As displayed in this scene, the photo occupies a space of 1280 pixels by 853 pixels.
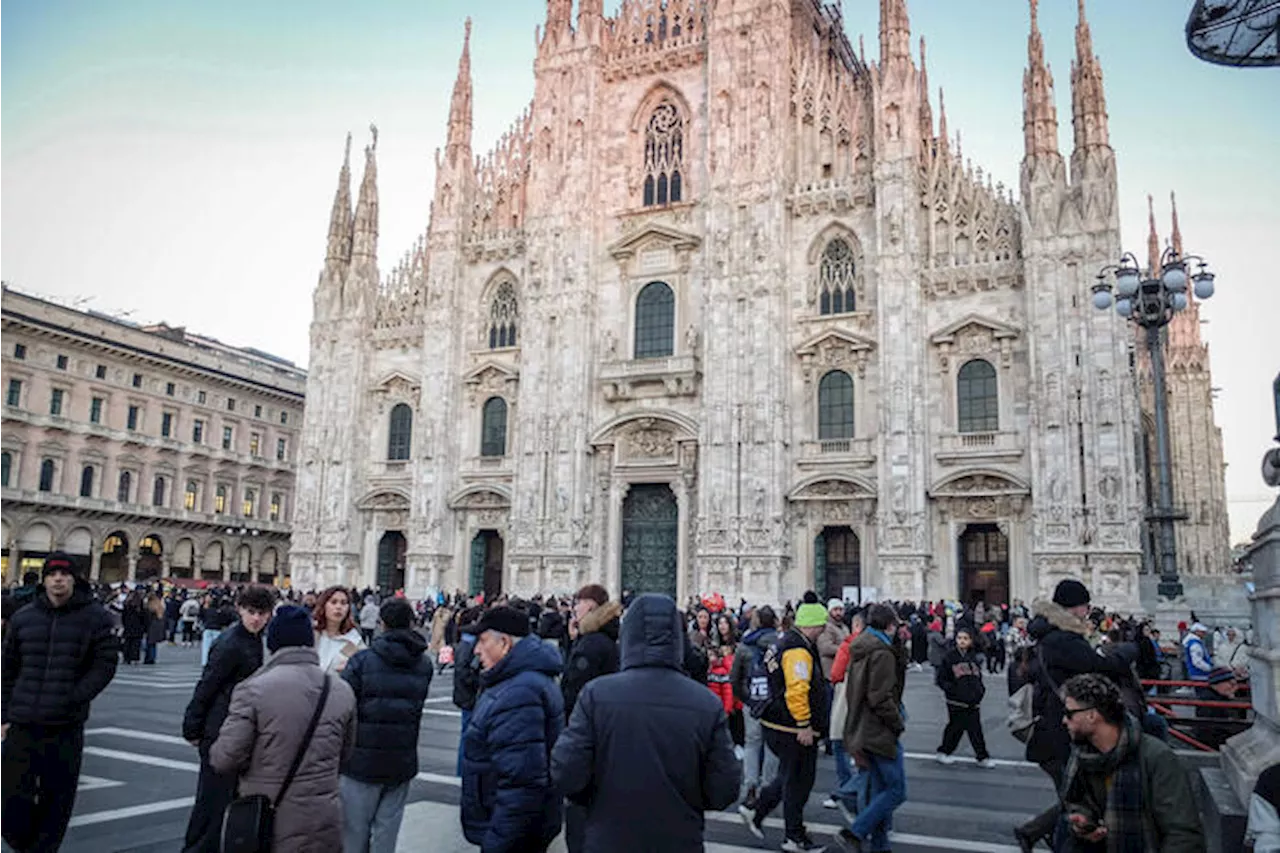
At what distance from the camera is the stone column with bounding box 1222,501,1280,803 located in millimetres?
4801

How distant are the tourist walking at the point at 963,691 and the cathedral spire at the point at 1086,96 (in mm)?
22331

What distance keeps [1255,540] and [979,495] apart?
22342 mm

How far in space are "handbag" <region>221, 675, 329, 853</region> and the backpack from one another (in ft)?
13.3

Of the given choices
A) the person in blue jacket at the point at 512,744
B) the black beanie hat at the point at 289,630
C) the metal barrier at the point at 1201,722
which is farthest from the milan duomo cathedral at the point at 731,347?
the black beanie hat at the point at 289,630

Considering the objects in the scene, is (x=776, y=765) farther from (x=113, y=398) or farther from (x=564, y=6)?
(x=113, y=398)

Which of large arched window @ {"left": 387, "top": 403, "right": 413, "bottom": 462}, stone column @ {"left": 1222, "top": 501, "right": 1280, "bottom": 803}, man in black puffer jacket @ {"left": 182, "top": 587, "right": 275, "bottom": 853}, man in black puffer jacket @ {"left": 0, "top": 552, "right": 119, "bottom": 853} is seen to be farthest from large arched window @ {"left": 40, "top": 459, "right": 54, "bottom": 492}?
stone column @ {"left": 1222, "top": 501, "right": 1280, "bottom": 803}

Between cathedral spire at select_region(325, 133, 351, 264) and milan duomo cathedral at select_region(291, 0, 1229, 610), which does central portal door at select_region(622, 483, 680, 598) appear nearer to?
milan duomo cathedral at select_region(291, 0, 1229, 610)

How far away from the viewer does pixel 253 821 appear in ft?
12.7

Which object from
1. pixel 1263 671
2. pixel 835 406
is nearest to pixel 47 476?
pixel 835 406

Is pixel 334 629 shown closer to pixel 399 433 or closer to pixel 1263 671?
pixel 1263 671

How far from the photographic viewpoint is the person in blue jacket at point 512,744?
4145 mm

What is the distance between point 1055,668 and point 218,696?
4787 mm

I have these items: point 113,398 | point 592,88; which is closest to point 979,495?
point 592,88

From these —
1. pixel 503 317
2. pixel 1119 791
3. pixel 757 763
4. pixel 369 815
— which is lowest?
pixel 757 763
